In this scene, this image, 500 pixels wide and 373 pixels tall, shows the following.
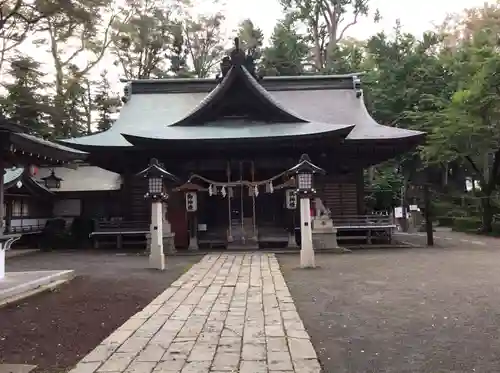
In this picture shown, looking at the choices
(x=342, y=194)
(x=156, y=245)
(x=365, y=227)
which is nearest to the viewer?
(x=156, y=245)

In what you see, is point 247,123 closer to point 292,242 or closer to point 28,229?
point 292,242

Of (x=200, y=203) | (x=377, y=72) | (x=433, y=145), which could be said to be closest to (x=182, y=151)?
(x=200, y=203)

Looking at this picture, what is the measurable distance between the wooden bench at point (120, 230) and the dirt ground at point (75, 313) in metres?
5.43

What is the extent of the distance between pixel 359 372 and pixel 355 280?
18.6 ft

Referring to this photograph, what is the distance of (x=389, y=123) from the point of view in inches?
1310

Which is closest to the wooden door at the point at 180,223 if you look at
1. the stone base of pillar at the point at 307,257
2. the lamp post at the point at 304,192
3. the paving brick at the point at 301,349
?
the lamp post at the point at 304,192

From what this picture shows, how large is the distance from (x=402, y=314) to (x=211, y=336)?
9.17 feet

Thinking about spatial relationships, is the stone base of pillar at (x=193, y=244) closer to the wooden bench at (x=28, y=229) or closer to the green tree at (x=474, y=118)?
the wooden bench at (x=28, y=229)

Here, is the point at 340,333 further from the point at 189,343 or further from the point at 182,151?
the point at 182,151

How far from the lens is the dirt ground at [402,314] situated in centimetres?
443

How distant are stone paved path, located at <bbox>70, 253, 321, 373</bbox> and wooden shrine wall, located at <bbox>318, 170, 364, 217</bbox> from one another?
410 inches

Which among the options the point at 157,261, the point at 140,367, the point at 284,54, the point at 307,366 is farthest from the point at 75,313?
the point at 284,54

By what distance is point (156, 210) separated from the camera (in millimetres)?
12328

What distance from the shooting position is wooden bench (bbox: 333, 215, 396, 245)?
1775 centimetres
